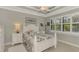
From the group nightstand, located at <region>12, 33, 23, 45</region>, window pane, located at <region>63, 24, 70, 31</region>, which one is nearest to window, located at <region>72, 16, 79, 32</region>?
window pane, located at <region>63, 24, 70, 31</region>

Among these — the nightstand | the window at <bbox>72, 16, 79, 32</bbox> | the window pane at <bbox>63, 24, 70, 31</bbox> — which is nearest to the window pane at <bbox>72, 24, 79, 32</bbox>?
the window at <bbox>72, 16, 79, 32</bbox>

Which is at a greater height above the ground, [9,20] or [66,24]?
[9,20]

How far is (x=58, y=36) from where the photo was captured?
150cm

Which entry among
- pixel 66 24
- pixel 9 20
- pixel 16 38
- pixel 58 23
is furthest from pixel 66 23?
pixel 9 20

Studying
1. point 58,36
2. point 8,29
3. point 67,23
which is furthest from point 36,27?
point 8,29

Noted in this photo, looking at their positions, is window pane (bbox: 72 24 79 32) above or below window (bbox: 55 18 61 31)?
below

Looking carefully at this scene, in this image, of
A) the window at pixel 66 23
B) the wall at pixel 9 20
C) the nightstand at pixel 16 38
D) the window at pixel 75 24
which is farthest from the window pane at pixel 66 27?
the nightstand at pixel 16 38

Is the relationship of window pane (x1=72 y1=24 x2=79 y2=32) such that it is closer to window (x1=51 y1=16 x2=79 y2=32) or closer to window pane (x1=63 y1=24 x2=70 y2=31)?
window (x1=51 y1=16 x2=79 y2=32)

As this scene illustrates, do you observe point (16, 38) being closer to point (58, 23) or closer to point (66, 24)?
point (58, 23)

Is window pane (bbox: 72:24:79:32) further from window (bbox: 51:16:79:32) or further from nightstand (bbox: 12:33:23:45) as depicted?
nightstand (bbox: 12:33:23:45)

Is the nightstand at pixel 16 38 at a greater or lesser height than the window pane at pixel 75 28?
lesser

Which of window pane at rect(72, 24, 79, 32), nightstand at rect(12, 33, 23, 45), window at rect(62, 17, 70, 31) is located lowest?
nightstand at rect(12, 33, 23, 45)

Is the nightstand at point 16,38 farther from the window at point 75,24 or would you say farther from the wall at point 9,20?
the window at point 75,24
